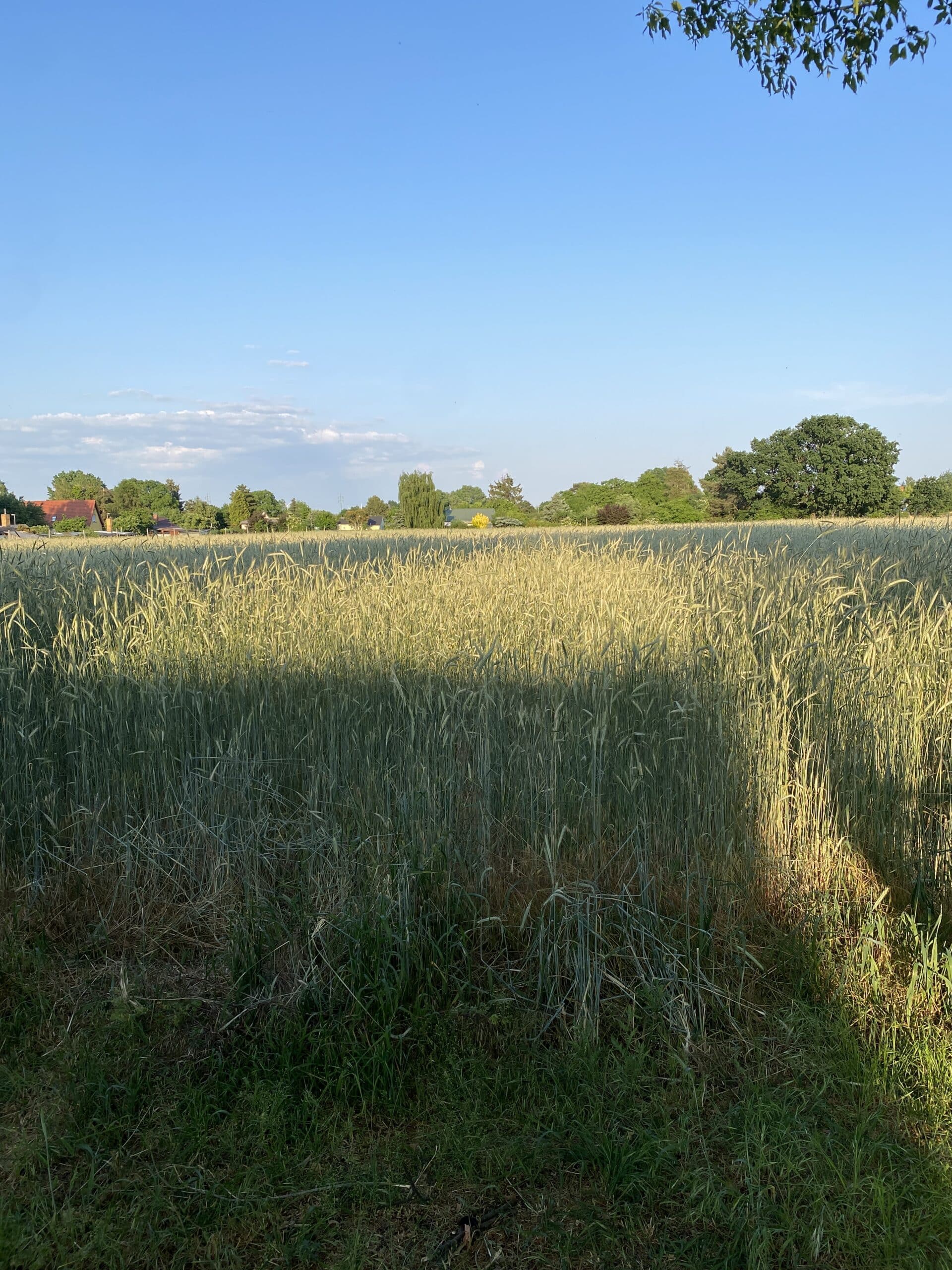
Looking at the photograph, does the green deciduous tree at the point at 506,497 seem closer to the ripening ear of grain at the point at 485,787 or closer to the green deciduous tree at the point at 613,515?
the green deciduous tree at the point at 613,515

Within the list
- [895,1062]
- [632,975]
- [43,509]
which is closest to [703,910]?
[632,975]

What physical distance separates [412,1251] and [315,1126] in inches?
14.6

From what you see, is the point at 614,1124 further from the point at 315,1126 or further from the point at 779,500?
the point at 779,500

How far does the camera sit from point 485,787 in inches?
103

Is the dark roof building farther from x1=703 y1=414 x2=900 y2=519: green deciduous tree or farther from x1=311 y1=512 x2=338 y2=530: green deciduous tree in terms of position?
x1=703 y1=414 x2=900 y2=519: green deciduous tree

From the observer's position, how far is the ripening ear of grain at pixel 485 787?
2193 mm

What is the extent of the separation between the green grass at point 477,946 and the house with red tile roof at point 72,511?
79.2 metres

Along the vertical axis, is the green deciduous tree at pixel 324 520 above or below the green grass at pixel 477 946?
above

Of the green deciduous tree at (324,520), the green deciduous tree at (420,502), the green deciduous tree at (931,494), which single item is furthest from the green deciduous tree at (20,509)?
the green deciduous tree at (931,494)

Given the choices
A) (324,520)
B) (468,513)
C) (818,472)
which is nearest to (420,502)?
(324,520)

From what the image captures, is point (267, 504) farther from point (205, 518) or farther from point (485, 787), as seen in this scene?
point (485, 787)

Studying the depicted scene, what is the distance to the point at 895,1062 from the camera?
71.6 inches

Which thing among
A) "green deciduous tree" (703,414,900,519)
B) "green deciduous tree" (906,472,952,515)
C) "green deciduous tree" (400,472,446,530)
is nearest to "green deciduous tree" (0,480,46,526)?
"green deciduous tree" (400,472,446,530)

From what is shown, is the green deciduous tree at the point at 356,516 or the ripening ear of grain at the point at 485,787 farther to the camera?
the green deciduous tree at the point at 356,516
